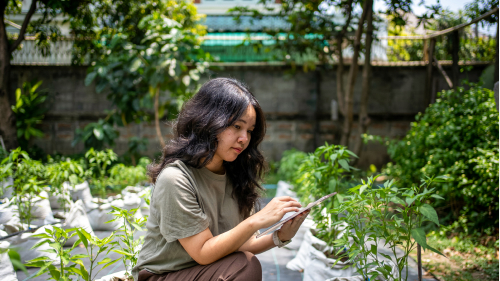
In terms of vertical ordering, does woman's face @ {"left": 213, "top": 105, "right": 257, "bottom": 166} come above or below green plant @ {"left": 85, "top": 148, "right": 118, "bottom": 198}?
above

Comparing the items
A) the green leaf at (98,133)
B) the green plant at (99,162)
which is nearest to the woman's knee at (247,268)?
the green plant at (99,162)

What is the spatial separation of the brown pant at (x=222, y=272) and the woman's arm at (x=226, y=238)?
48 millimetres

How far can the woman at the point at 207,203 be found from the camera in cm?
150

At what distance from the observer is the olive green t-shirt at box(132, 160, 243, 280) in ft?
4.85

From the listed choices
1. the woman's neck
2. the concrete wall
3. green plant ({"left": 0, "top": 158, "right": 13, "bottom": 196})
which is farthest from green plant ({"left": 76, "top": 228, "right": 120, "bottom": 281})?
the concrete wall

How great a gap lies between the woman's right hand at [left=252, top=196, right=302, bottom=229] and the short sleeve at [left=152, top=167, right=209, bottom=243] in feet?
0.71

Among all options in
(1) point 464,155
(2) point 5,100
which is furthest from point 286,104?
(2) point 5,100

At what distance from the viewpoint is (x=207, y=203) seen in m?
1.65

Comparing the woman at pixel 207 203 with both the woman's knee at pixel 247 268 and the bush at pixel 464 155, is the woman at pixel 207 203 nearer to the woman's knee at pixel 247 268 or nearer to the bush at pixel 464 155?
the woman's knee at pixel 247 268

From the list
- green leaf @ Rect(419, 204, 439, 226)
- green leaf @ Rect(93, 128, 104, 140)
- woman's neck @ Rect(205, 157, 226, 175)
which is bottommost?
green leaf @ Rect(93, 128, 104, 140)

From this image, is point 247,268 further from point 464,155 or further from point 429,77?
point 429,77

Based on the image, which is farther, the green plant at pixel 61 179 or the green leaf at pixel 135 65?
the green leaf at pixel 135 65

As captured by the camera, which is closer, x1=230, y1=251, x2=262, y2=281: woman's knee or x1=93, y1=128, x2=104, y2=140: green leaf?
x1=230, y1=251, x2=262, y2=281: woman's knee

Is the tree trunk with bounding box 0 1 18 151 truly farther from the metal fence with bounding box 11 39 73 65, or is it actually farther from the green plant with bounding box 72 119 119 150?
the metal fence with bounding box 11 39 73 65
